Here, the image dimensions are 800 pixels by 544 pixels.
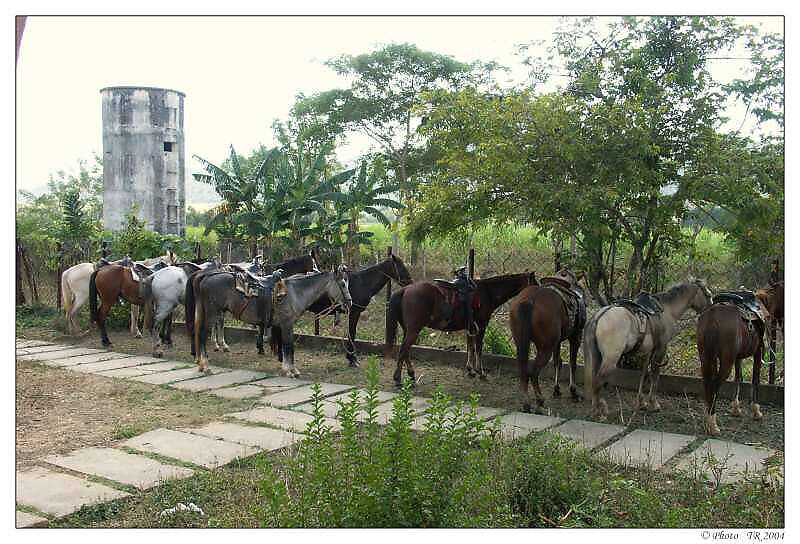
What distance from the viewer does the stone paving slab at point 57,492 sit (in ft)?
14.2

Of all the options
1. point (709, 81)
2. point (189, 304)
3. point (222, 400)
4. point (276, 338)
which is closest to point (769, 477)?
point (709, 81)

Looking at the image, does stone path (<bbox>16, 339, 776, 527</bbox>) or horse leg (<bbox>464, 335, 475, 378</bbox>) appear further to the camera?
horse leg (<bbox>464, 335, 475, 378</bbox>)

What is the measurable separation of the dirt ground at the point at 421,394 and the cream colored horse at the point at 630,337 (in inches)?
13.6

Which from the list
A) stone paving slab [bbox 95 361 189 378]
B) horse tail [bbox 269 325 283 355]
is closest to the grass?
stone paving slab [bbox 95 361 189 378]

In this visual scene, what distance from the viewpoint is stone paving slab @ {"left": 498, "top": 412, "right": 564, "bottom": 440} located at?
610 cm

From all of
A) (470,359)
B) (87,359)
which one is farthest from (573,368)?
(87,359)

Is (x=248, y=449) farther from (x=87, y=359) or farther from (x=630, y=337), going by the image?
(x=87, y=359)

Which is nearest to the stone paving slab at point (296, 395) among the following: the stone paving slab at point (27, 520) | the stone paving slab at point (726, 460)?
the stone paving slab at point (27, 520)

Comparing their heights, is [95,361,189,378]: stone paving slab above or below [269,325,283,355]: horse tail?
below

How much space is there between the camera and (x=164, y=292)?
1044 cm

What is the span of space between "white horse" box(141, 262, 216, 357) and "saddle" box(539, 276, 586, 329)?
5551mm

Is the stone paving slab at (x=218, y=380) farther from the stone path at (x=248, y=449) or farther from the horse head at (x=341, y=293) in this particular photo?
the horse head at (x=341, y=293)

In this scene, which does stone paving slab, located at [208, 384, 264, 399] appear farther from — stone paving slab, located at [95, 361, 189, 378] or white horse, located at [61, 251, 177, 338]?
white horse, located at [61, 251, 177, 338]

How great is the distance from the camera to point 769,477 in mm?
4883
